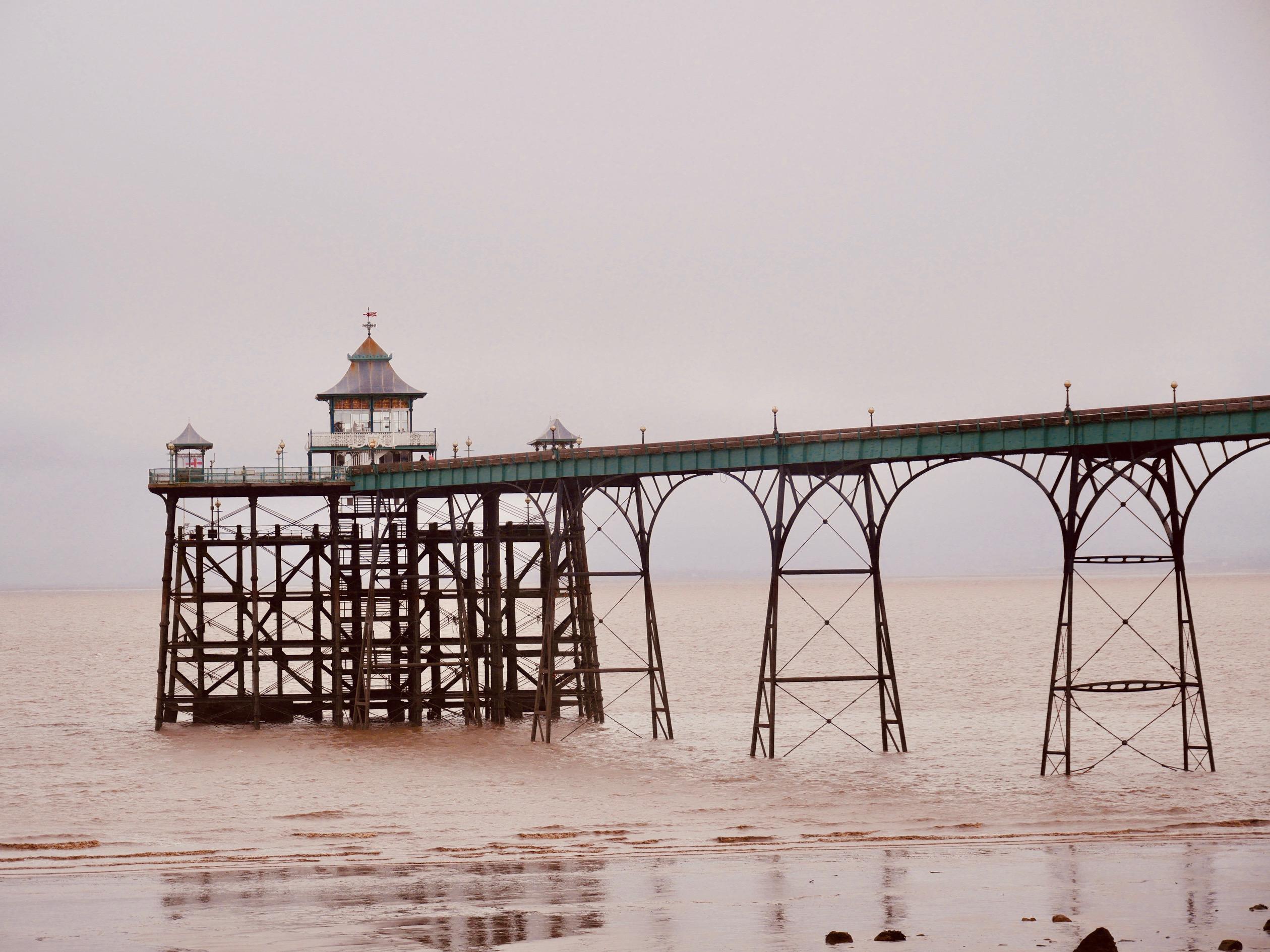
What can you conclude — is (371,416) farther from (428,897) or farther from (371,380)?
(428,897)

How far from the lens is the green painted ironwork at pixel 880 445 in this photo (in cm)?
3541

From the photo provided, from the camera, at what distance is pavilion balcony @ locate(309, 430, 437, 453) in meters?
61.9

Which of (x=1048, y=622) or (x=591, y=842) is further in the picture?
(x=1048, y=622)

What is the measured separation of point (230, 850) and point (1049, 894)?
1522 centimetres

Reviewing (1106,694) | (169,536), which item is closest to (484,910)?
(169,536)

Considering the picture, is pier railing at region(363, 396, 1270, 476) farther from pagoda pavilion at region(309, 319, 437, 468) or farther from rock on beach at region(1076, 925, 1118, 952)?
rock on beach at region(1076, 925, 1118, 952)

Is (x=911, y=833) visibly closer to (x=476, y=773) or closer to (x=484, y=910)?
(x=484, y=910)

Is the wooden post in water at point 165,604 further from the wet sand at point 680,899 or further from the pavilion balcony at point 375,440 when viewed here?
the wet sand at point 680,899

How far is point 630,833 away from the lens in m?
31.7

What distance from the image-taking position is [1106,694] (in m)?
63.2

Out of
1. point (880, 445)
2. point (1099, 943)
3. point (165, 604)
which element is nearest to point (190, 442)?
point (165, 604)

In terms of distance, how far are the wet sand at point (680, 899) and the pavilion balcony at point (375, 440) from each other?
33838mm

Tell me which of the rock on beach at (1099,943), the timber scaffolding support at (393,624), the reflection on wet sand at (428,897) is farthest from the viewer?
the timber scaffolding support at (393,624)

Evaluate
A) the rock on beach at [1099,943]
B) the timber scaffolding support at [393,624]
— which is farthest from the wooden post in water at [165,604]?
the rock on beach at [1099,943]
